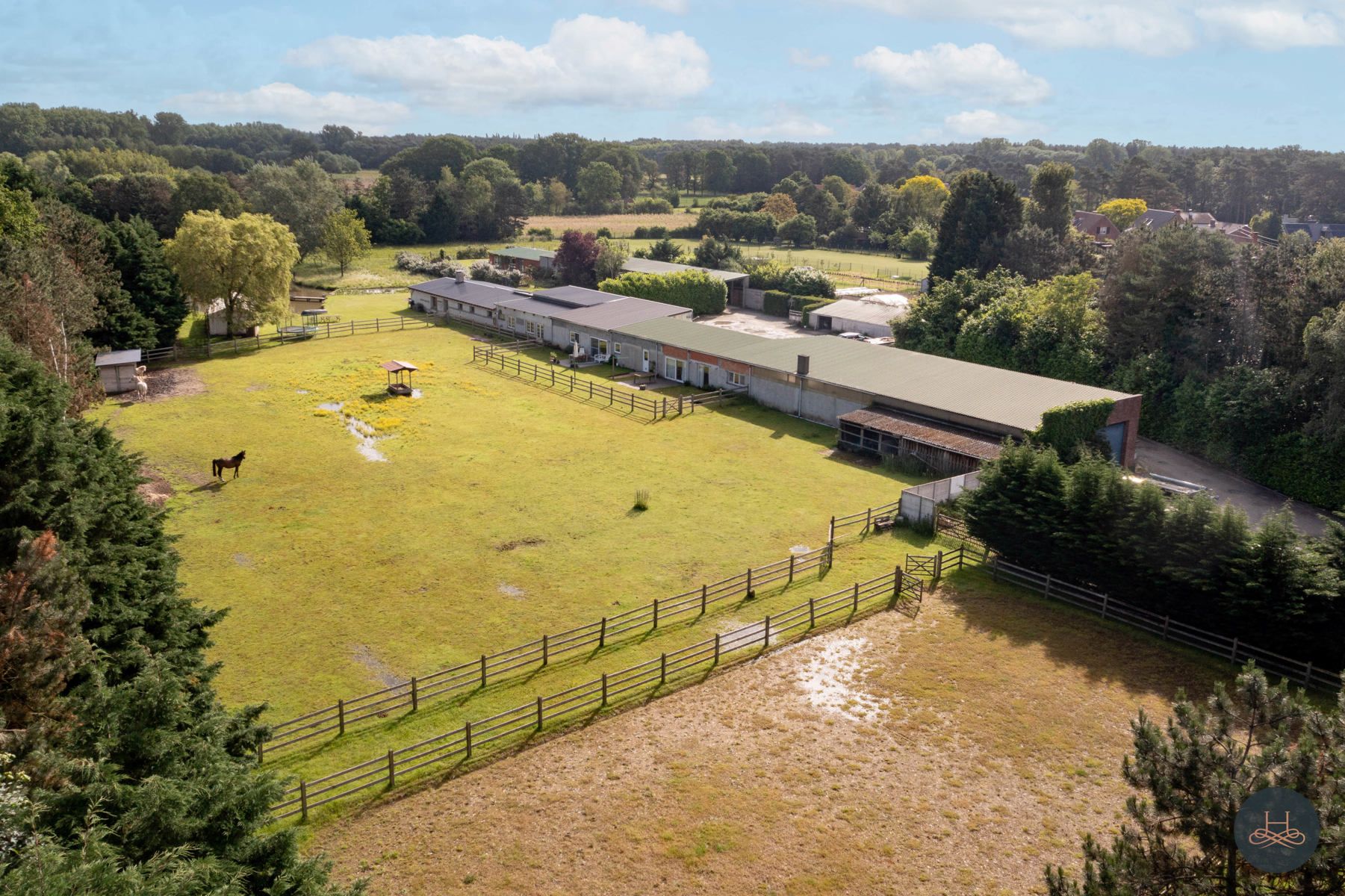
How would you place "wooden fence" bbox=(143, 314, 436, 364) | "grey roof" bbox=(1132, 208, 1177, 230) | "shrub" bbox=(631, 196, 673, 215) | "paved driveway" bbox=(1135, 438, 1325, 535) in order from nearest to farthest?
1. "paved driveway" bbox=(1135, 438, 1325, 535)
2. "wooden fence" bbox=(143, 314, 436, 364)
3. "grey roof" bbox=(1132, 208, 1177, 230)
4. "shrub" bbox=(631, 196, 673, 215)

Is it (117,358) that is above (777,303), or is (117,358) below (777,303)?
below

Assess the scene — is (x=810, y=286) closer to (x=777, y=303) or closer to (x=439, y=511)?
(x=777, y=303)

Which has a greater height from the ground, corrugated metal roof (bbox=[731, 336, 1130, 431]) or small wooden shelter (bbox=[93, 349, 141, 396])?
corrugated metal roof (bbox=[731, 336, 1130, 431])

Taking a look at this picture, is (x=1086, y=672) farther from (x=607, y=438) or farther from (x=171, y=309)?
(x=171, y=309)

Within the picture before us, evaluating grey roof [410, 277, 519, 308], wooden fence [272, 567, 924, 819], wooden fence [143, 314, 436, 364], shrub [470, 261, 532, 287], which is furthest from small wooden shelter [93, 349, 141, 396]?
shrub [470, 261, 532, 287]

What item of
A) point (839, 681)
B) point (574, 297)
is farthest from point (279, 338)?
point (839, 681)

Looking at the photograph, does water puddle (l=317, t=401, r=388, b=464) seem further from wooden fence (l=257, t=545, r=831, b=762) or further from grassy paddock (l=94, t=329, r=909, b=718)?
wooden fence (l=257, t=545, r=831, b=762)

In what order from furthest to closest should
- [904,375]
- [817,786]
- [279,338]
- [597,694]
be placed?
[279,338] < [904,375] < [597,694] < [817,786]

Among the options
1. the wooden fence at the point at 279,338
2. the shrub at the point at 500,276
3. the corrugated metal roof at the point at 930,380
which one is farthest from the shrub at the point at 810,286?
the wooden fence at the point at 279,338

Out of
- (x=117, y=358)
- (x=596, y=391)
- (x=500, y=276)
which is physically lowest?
(x=596, y=391)
